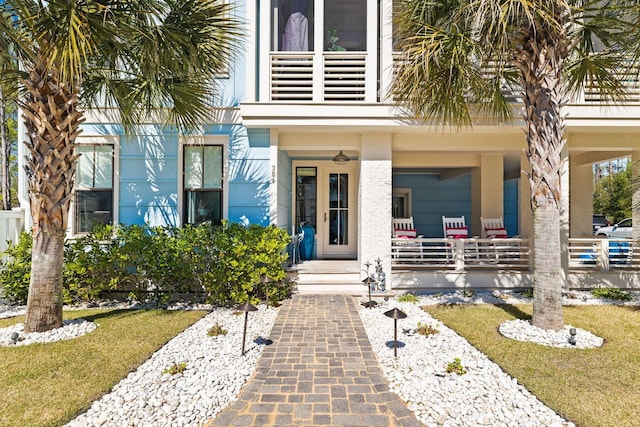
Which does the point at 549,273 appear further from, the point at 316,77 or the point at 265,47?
the point at 265,47

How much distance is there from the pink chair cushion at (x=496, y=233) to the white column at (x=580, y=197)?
2956mm

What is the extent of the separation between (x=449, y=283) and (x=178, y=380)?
6.03 m

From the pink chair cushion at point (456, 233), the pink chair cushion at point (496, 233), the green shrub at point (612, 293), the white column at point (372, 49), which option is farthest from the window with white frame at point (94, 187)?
the green shrub at point (612, 293)

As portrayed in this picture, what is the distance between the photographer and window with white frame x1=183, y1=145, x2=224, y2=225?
7.60m

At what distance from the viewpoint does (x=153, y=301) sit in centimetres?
677

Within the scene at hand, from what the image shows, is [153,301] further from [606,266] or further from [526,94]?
[606,266]

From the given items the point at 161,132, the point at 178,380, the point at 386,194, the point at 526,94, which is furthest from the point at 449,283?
the point at 161,132

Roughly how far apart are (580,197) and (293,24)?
34.5ft

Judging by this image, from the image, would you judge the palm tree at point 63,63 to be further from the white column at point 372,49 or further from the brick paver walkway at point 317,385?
the brick paver walkway at point 317,385

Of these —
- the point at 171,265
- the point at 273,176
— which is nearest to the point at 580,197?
the point at 273,176

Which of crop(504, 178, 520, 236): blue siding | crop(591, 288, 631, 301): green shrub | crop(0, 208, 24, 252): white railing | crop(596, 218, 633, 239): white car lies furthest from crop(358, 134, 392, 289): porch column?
crop(596, 218, 633, 239): white car

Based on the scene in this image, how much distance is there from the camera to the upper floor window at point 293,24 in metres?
7.51

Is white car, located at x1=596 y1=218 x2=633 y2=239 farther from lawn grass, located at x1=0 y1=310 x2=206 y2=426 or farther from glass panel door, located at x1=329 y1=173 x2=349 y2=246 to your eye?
lawn grass, located at x1=0 y1=310 x2=206 y2=426

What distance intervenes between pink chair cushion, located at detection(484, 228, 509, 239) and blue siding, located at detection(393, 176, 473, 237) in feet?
11.8
